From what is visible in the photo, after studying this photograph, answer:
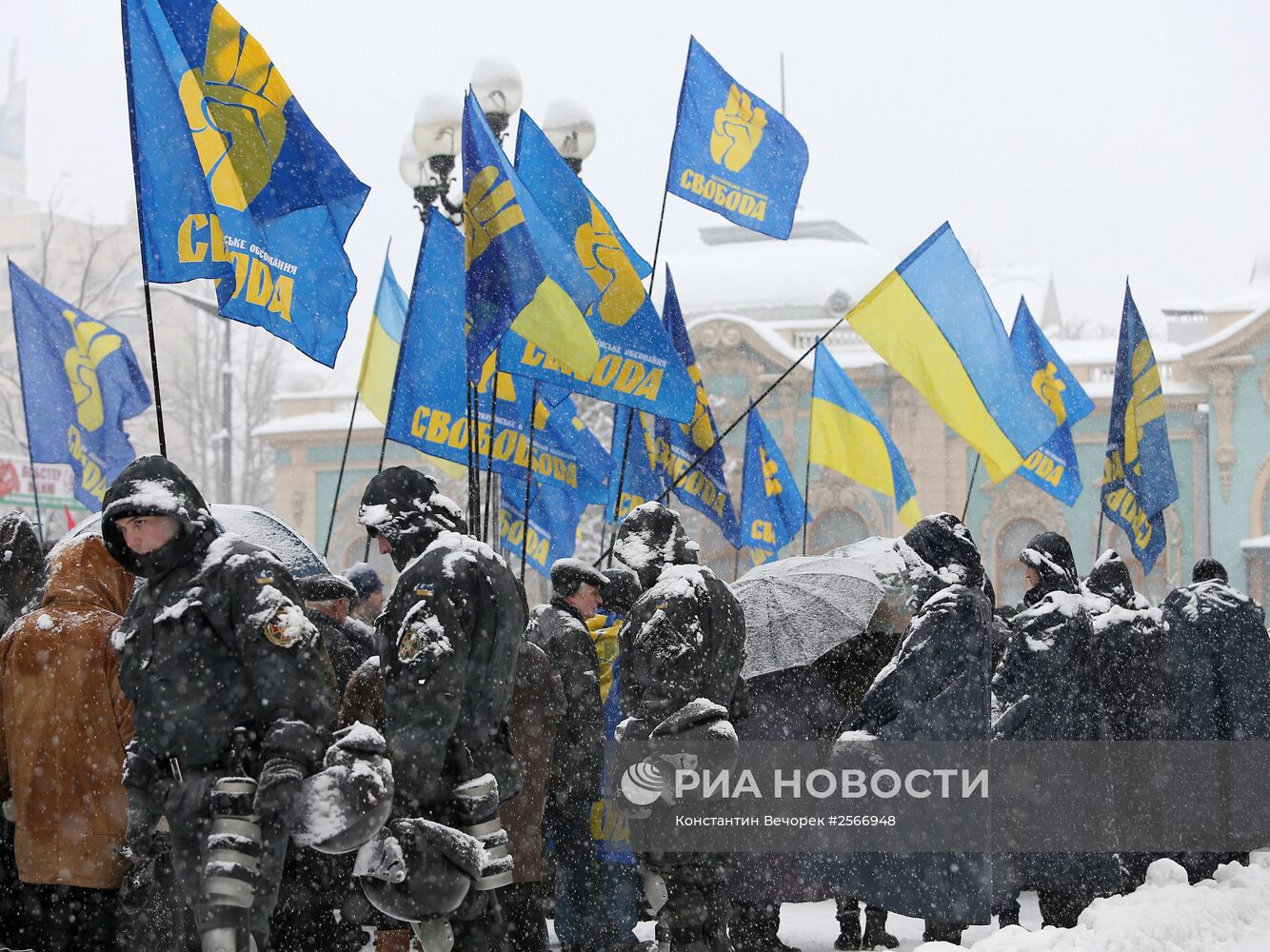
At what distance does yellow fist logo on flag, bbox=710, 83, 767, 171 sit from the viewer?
10.4m

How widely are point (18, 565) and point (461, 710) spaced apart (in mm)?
2946

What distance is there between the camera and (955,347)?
9812mm

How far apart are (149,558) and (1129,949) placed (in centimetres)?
393

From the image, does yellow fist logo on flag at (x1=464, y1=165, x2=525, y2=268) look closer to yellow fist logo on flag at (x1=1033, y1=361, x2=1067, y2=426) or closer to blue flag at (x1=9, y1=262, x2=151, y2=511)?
blue flag at (x1=9, y1=262, x2=151, y2=511)

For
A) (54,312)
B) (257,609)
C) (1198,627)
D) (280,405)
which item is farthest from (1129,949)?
(280,405)

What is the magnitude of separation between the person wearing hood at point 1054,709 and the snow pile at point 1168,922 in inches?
10.9

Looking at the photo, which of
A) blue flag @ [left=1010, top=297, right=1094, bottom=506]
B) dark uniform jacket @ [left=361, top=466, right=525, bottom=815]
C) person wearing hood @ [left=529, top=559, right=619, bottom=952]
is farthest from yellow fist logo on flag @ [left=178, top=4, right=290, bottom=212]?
blue flag @ [left=1010, top=297, right=1094, bottom=506]

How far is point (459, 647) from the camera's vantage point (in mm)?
4660

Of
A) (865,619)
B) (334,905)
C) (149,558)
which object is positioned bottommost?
(334,905)

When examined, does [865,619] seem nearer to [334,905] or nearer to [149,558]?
[334,905]

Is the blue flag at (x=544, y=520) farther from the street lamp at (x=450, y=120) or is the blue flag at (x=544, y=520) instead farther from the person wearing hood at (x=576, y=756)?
the person wearing hood at (x=576, y=756)

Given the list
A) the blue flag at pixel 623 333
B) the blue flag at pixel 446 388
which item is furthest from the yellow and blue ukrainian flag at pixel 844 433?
the blue flag at pixel 623 333

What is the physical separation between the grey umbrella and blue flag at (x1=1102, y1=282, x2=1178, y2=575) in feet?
12.4

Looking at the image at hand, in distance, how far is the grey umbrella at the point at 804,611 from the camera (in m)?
7.59
